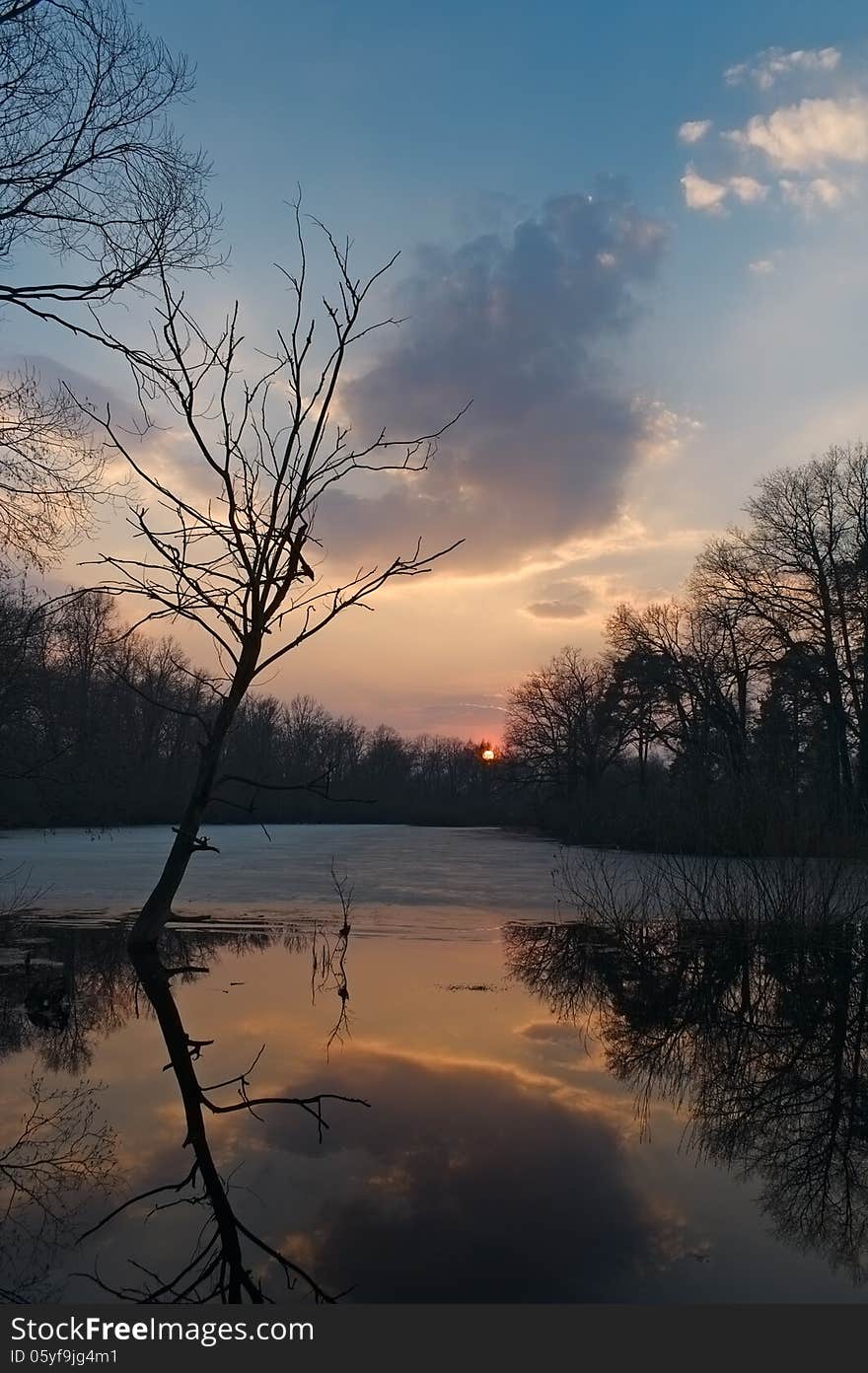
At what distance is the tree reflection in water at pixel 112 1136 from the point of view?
3.31m

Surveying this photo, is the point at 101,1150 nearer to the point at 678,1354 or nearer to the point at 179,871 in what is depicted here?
the point at 678,1354

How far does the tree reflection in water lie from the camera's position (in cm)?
331

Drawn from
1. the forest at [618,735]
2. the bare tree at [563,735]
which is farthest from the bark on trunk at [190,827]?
the bare tree at [563,735]

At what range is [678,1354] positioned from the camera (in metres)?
2.95

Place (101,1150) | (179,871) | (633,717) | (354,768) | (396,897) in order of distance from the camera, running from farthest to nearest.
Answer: (354,768) < (633,717) < (396,897) < (179,871) < (101,1150)

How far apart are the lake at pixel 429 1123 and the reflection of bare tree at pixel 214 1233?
1cm

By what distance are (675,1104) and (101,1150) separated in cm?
325

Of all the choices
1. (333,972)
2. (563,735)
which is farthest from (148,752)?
(333,972)

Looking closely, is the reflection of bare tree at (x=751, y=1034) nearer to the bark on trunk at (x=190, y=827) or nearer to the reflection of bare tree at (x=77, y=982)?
the reflection of bare tree at (x=77, y=982)

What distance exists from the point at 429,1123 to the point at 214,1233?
170 centimetres

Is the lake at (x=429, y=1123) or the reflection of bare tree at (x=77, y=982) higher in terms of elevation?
the reflection of bare tree at (x=77, y=982)

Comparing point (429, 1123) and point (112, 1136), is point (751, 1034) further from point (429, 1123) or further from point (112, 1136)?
point (112, 1136)

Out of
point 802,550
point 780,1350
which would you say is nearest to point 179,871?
point 780,1350

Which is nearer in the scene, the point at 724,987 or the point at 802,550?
the point at 724,987
